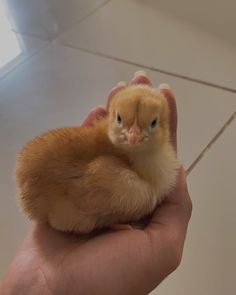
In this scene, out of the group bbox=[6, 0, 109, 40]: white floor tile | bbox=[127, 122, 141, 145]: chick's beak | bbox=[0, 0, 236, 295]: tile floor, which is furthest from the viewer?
bbox=[6, 0, 109, 40]: white floor tile

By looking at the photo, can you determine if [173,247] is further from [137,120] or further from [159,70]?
[159,70]

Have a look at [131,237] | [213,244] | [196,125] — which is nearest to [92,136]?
[131,237]

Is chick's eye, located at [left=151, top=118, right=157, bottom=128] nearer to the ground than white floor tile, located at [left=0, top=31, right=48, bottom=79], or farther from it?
nearer to the ground

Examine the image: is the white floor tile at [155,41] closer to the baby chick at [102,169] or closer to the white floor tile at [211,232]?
the white floor tile at [211,232]

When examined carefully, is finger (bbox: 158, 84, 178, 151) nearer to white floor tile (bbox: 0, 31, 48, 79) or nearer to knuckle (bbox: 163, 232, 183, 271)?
knuckle (bbox: 163, 232, 183, 271)

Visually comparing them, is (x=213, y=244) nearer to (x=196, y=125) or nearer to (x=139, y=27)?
(x=196, y=125)

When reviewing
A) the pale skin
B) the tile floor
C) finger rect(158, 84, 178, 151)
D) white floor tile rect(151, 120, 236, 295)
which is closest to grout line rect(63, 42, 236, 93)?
the tile floor
